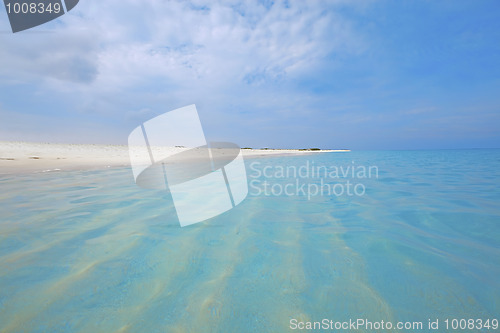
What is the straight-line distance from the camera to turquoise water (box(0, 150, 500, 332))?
150 cm

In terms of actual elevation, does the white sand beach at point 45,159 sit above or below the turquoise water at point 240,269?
above

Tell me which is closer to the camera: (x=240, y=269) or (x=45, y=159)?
(x=240, y=269)

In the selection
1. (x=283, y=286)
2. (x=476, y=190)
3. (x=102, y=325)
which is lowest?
(x=476, y=190)

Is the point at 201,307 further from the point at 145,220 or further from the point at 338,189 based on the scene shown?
the point at 338,189

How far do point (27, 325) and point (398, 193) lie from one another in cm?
690

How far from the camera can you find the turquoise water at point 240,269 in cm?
150

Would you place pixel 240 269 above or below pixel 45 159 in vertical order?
below

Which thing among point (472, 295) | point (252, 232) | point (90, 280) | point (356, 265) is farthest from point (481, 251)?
point (90, 280)

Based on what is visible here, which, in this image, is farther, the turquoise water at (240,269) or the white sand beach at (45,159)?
the white sand beach at (45,159)

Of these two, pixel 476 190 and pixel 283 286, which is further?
pixel 476 190

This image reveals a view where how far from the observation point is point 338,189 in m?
6.11

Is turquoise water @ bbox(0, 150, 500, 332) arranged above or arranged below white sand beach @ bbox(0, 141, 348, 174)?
below

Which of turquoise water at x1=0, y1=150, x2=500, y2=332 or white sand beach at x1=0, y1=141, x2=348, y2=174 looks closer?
turquoise water at x1=0, y1=150, x2=500, y2=332

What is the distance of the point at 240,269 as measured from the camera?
2.06m
